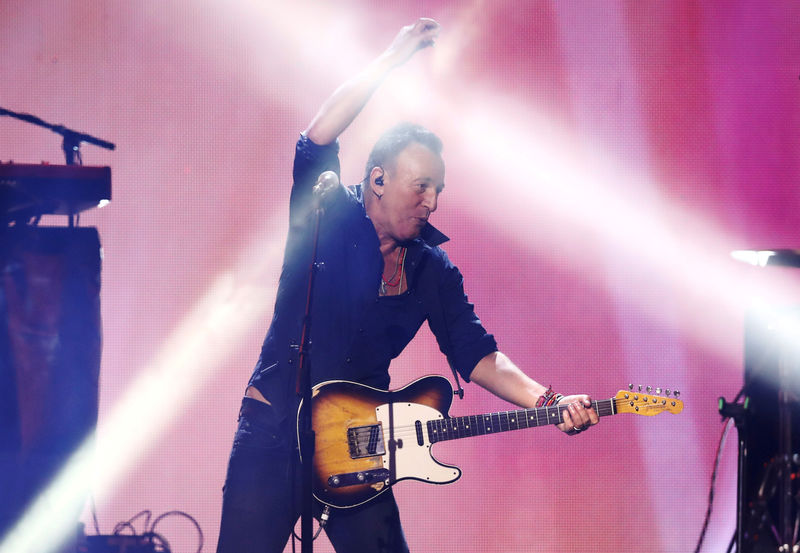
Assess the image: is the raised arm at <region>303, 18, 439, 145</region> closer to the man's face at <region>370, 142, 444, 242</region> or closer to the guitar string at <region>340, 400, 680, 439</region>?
the man's face at <region>370, 142, 444, 242</region>

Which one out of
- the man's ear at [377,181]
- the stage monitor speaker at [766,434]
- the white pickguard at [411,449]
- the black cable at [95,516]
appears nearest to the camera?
the white pickguard at [411,449]

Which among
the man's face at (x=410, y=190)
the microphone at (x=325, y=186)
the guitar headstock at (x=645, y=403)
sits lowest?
the guitar headstock at (x=645, y=403)

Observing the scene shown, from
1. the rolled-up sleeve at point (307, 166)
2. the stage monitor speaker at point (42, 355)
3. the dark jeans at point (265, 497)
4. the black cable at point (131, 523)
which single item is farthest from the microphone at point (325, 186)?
the black cable at point (131, 523)

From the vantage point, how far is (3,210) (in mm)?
2361

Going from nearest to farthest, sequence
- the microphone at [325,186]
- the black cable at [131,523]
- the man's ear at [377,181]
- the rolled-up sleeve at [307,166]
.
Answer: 1. the microphone at [325,186]
2. the rolled-up sleeve at [307,166]
3. the man's ear at [377,181]
4. the black cable at [131,523]

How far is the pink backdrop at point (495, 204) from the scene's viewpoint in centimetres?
370

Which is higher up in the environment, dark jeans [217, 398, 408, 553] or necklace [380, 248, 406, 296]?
necklace [380, 248, 406, 296]

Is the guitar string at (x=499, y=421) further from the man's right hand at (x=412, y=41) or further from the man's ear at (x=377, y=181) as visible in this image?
the man's right hand at (x=412, y=41)

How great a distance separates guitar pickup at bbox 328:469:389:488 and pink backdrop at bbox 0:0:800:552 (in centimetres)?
120

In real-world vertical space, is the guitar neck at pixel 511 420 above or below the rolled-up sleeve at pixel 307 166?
below

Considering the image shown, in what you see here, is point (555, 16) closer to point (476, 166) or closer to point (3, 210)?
point (476, 166)

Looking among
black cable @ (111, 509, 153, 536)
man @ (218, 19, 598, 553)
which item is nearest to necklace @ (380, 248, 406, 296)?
man @ (218, 19, 598, 553)

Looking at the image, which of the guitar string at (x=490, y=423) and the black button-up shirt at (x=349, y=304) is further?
the guitar string at (x=490, y=423)

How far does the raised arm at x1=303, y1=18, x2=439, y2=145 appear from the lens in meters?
2.42
